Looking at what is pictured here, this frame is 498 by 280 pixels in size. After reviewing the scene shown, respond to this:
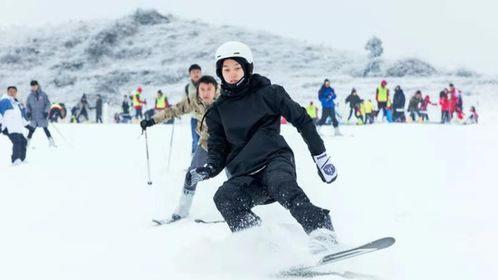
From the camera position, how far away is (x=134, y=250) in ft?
14.8

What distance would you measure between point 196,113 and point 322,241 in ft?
10.5

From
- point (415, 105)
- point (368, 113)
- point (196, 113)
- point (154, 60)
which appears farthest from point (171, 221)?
point (154, 60)

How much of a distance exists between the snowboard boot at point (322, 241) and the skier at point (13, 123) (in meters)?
9.18

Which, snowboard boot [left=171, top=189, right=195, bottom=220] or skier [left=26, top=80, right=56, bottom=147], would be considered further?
skier [left=26, top=80, right=56, bottom=147]

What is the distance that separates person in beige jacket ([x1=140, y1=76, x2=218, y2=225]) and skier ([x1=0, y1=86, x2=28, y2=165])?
20.4 ft

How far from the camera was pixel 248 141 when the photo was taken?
12.9 feet

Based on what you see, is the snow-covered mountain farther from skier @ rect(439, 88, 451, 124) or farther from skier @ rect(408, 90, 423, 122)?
skier @ rect(439, 88, 451, 124)

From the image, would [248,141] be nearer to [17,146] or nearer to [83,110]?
Result: [17,146]

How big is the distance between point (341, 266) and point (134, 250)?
5.77 ft

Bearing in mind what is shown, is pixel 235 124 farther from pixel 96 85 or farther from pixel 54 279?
pixel 96 85

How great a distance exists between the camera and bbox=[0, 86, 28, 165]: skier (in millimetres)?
11258

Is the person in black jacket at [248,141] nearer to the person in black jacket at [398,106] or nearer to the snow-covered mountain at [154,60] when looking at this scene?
the person in black jacket at [398,106]

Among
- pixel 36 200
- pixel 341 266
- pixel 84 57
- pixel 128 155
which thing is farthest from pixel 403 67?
pixel 341 266

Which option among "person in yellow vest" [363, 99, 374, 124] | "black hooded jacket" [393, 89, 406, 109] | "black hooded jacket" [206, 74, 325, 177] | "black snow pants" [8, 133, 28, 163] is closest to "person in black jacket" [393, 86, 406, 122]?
"black hooded jacket" [393, 89, 406, 109]
